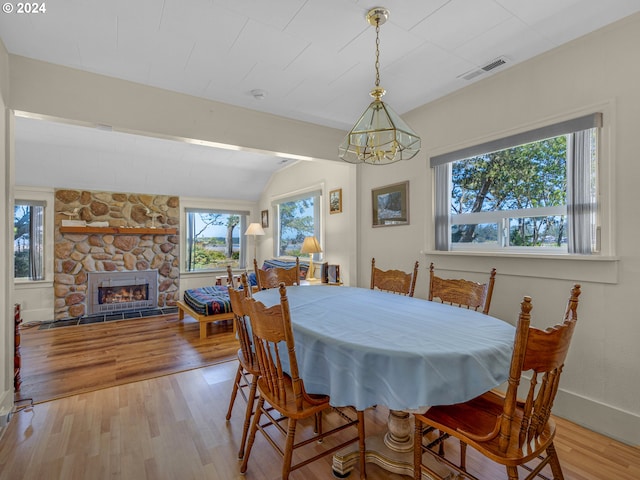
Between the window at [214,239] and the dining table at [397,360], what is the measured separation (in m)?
4.72

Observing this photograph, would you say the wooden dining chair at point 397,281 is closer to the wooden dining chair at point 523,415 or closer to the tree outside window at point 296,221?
the wooden dining chair at point 523,415

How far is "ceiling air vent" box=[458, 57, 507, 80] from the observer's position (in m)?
2.32

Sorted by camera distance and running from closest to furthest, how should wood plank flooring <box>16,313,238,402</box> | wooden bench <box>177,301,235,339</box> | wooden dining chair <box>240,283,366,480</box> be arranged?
1. wooden dining chair <box>240,283,366,480</box>
2. wood plank flooring <box>16,313,238,402</box>
3. wooden bench <box>177,301,235,339</box>

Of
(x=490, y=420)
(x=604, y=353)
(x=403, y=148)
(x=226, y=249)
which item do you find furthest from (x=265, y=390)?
(x=226, y=249)

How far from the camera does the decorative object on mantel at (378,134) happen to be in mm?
1764

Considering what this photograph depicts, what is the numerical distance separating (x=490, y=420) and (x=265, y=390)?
3.37 feet

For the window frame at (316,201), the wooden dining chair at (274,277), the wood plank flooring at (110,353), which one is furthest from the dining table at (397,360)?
the window frame at (316,201)

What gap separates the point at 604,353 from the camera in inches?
78.7

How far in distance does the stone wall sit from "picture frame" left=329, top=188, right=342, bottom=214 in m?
3.13

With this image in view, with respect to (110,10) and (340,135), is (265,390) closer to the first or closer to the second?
(110,10)

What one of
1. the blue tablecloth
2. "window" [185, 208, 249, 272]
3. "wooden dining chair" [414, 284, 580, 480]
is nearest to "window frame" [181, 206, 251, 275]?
"window" [185, 208, 249, 272]

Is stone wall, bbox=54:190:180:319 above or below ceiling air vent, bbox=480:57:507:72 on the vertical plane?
below

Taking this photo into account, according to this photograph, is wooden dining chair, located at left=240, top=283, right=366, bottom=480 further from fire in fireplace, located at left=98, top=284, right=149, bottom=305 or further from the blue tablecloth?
fire in fireplace, located at left=98, top=284, right=149, bottom=305

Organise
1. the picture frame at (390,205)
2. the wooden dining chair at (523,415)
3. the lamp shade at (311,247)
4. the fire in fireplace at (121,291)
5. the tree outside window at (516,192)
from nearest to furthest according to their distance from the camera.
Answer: the wooden dining chair at (523,415) < the tree outside window at (516,192) < the picture frame at (390,205) < the lamp shade at (311,247) < the fire in fireplace at (121,291)
